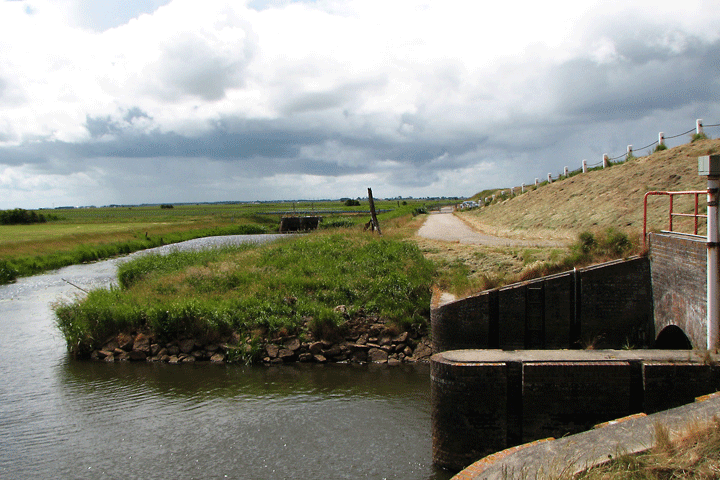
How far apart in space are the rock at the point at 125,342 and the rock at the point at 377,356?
726 centimetres

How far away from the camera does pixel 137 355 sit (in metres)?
15.3

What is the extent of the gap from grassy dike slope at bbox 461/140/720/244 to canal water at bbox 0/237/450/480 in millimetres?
10542

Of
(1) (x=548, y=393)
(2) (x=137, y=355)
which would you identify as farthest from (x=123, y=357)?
(1) (x=548, y=393)

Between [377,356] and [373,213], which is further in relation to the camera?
[373,213]

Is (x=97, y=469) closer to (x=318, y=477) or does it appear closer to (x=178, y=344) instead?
(x=318, y=477)

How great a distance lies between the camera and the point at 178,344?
15.5m

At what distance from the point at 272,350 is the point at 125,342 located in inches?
186

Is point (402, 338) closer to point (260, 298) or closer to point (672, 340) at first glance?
point (260, 298)

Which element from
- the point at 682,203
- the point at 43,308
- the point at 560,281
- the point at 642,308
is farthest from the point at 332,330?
the point at 43,308

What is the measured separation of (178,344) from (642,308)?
491 inches

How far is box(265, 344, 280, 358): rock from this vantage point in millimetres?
14770

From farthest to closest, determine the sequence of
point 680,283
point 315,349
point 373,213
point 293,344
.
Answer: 1. point 373,213
2. point 293,344
3. point 315,349
4. point 680,283

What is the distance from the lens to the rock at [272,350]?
1477 centimetres

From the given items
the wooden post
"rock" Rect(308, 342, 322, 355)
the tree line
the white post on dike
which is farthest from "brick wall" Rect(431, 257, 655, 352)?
the tree line
